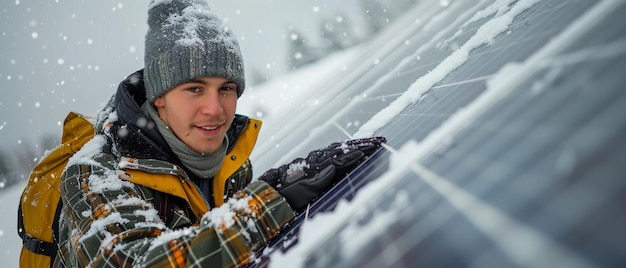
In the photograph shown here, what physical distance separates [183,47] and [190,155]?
641mm

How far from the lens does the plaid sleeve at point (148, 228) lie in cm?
141

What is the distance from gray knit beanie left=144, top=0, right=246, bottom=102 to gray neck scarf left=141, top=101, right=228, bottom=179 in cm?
14

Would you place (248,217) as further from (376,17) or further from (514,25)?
(376,17)

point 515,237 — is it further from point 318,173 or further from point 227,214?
point 318,173

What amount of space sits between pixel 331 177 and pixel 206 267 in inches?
23.0

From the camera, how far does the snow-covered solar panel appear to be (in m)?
0.44

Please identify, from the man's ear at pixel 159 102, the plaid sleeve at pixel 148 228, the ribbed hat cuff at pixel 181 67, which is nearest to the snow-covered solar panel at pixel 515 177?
the plaid sleeve at pixel 148 228

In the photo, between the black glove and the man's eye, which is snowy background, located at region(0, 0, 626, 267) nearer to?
the black glove

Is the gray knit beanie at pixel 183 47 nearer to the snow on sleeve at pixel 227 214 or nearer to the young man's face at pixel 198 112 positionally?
the young man's face at pixel 198 112

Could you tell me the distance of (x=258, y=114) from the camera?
17.7 metres

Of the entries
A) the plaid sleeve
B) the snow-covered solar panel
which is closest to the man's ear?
the plaid sleeve

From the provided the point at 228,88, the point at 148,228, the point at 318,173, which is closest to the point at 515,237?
the point at 318,173

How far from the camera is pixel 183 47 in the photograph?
245 centimetres

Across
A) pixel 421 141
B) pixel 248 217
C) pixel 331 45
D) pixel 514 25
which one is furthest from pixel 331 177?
pixel 331 45
